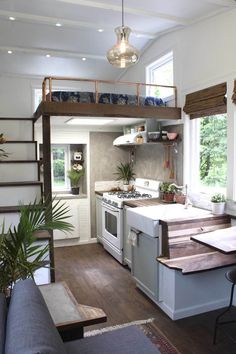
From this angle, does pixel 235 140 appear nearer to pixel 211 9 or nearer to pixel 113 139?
pixel 211 9

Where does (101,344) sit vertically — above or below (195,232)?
below

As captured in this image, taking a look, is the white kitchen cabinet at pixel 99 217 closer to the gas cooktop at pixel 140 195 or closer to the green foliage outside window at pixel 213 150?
the gas cooktop at pixel 140 195

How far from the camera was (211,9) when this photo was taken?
331cm

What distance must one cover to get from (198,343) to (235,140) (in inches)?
77.9

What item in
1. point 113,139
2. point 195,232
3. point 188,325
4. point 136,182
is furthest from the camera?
point 113,139

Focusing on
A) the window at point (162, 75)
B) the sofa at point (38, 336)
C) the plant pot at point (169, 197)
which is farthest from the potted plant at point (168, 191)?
the sofa at point (38, 336)

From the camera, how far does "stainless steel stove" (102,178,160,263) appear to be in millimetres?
4277

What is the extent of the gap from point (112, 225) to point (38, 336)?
138 inches

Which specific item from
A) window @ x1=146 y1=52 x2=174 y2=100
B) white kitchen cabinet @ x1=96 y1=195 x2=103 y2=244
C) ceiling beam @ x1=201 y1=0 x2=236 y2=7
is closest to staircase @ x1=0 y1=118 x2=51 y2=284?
white kitchen cabinet @ x1=96 y1=195 x2=103 y2=244

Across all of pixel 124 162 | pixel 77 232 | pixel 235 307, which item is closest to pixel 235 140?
pixel 235 307

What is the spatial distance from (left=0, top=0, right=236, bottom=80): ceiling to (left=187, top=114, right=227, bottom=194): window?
122cm

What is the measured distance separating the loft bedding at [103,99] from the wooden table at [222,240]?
1991 millimetres

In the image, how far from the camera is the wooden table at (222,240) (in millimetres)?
2264

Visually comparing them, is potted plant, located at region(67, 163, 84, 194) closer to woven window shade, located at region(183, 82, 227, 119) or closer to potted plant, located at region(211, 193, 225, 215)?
woven window shade, located at region(183, 82, 227, 119)
